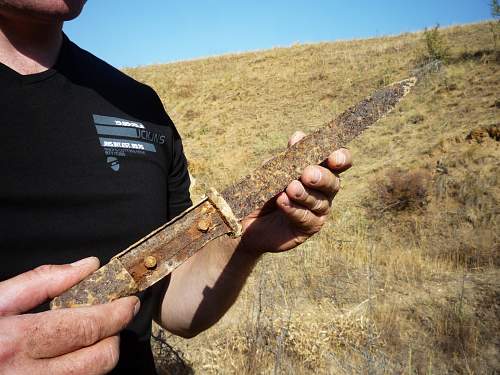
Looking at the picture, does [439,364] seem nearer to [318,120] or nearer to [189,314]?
[189,314]

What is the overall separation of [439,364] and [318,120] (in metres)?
16.8

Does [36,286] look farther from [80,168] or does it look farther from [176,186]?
[176,186]

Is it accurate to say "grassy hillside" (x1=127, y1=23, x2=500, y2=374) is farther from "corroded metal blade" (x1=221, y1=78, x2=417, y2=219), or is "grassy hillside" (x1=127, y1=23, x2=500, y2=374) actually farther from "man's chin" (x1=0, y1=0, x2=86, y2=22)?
"man's chin" (x1=0, y1=0, x2=86, y2=22)

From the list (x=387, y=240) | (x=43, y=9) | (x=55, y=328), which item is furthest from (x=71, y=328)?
(x=387, y=240)

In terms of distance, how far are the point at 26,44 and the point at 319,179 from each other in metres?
1.56

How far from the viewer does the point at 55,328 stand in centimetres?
Answer: 106

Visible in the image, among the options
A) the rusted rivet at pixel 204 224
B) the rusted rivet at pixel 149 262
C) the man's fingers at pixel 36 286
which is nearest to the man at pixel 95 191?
the man's fingers at pixel 36 286

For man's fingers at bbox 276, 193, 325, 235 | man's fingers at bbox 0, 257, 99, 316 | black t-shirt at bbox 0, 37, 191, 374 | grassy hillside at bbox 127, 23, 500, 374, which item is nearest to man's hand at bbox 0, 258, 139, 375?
man's fingers at bbox 0, 257, 99, 316

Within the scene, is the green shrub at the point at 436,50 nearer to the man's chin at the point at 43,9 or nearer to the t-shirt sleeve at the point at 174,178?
the t-shirt sleeve at the point at 174,178

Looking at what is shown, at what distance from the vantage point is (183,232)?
136 centimetres

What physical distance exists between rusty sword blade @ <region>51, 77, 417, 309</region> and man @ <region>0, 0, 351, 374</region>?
58mm

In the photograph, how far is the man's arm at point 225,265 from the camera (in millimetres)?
1953

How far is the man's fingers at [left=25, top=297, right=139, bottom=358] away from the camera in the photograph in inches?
40.6

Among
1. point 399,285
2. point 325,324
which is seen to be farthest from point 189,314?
point 399,285
